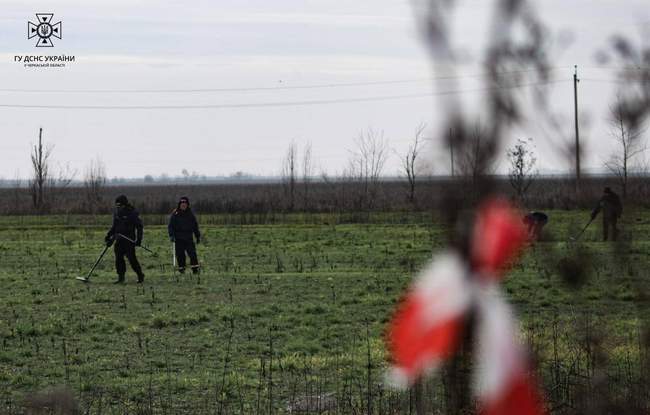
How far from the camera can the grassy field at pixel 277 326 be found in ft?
9.67

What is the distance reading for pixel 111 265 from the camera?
21750 millimetres

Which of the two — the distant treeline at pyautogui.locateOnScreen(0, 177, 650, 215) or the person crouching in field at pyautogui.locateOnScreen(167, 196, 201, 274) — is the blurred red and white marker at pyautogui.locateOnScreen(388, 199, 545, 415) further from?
the person crouching in field at pyautogui.locateOnScreen(167, 196, 201, 274)

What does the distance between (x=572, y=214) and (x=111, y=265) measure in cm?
1989

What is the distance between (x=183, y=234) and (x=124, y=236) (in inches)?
70.2

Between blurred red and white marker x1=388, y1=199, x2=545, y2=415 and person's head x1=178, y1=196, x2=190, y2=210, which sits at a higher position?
person's head x1=178, y1=196, x2=190, y2=210

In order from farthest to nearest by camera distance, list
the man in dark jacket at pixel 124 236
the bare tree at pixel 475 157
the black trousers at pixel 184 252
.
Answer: the black trousers at pixel 184 252 < the man in dark jacket at pixel 124 236 < the bare tree at pixel 475 157

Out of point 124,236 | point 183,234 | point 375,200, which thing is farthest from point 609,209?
point 375,200

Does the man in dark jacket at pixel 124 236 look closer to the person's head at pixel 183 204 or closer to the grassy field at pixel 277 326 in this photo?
the grassy field at pixel 277 326

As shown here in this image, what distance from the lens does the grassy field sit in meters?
2.95

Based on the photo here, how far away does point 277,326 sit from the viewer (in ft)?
40.3

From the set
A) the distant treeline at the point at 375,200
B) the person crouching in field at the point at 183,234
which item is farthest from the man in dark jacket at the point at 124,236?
the distant treeline at the point at 375,200

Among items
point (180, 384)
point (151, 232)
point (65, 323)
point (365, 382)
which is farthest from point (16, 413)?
point (151, 232)

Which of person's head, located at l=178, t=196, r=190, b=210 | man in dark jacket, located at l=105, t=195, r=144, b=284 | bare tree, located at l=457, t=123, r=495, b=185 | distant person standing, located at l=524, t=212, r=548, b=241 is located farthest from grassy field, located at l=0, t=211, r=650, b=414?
person's head, located at l=178, t=196, r=190, b=210

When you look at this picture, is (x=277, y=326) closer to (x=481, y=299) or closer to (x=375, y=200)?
(x=481, y=299)
